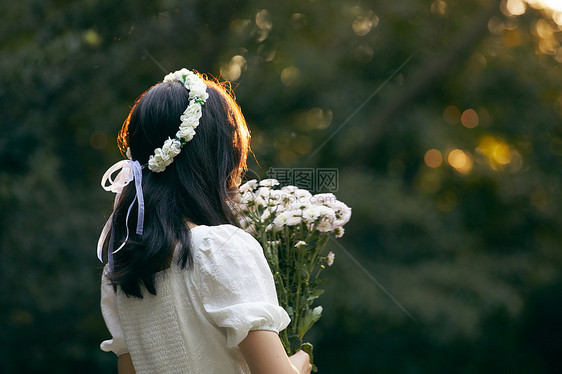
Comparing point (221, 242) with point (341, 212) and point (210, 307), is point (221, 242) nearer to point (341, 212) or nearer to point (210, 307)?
point (210, 307)

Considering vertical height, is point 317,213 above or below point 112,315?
above

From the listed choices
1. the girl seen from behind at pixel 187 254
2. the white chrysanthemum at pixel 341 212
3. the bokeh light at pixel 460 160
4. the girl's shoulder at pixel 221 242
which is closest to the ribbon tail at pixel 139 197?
the girl seen from behind at pixel 187 254

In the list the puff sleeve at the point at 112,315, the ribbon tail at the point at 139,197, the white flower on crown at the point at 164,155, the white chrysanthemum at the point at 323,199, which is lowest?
the puff sleeve at the point at 112,315

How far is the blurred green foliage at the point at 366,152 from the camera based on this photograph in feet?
13.8

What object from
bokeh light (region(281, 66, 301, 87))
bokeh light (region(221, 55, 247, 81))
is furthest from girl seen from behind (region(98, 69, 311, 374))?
bokeh light (region(281, 66, 301, 87))

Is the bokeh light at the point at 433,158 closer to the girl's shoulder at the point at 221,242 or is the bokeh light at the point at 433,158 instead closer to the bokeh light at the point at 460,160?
the bokeh light at the point at 460,160

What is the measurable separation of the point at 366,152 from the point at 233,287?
4257mm

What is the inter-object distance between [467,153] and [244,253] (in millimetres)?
4532

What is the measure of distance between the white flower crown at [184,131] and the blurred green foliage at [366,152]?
3205 millimetres

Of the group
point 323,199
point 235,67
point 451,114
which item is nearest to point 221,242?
point 323,199

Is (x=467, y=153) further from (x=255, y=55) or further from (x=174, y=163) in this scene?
(x=174, y=163)

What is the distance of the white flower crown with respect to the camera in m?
1.15

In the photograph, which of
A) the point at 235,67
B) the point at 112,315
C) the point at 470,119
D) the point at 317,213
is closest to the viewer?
the point at 112,315

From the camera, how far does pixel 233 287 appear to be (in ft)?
3.48
